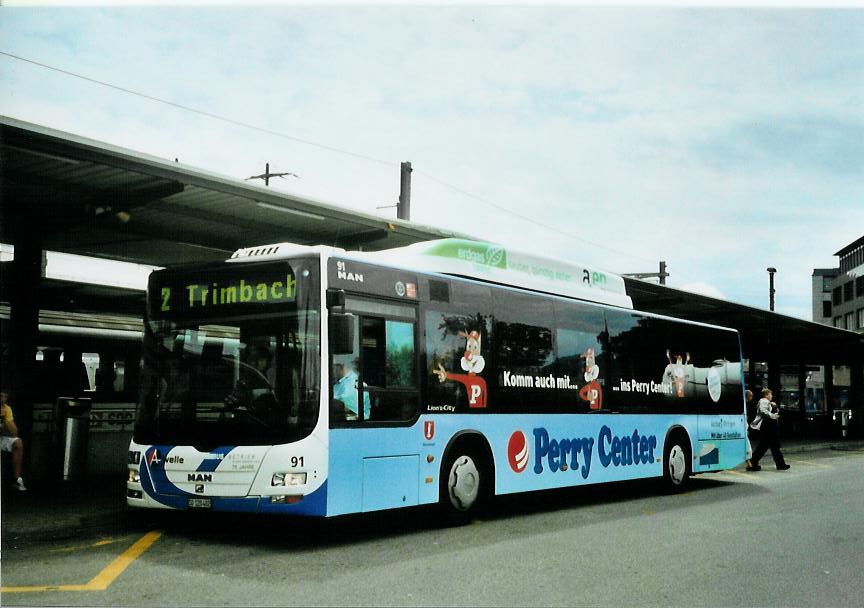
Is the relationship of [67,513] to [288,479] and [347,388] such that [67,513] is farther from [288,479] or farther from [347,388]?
[347,388]

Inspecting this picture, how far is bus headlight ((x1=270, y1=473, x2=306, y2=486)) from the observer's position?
853 centimetres

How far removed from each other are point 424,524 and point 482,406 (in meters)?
1.47

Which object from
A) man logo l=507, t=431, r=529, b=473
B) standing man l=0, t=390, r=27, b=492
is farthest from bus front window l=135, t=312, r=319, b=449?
standing man l=0, t=390, r=27, b=492

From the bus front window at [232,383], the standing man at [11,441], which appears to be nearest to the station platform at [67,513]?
the standing man at [11,441]

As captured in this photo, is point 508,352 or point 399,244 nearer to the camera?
point 508,352

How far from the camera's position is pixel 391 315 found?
9758 millimetres

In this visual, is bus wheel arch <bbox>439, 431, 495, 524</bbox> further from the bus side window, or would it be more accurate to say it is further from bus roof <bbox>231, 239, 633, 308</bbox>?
bus roof <bbox>231, 239, 633, 308</bbox>

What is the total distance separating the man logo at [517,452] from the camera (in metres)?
11.2

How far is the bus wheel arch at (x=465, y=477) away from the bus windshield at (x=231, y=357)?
7.32 feet

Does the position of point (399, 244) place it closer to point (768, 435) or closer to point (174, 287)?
point (174, 287)

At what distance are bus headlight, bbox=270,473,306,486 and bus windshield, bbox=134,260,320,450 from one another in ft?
1.03

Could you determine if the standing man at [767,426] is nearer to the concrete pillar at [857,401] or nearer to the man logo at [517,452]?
the man logo at [517,452]

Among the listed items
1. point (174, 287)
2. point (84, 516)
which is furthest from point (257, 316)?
point (84, 516)

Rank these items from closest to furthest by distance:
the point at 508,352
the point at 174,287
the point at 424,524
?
the point at 174,287 < the point at 424,524 < the point at 508,352
